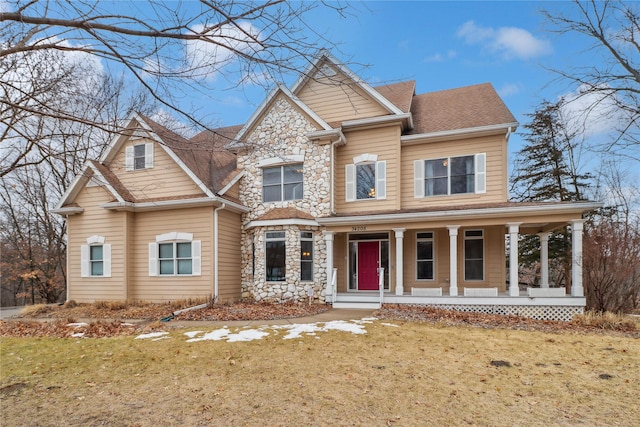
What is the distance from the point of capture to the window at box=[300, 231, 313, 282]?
13703mm

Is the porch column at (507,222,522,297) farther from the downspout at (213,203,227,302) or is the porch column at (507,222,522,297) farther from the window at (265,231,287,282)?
the downspout at (213,203,227,302)

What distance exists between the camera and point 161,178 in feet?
47.8

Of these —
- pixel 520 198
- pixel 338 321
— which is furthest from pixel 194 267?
pixel 520 198

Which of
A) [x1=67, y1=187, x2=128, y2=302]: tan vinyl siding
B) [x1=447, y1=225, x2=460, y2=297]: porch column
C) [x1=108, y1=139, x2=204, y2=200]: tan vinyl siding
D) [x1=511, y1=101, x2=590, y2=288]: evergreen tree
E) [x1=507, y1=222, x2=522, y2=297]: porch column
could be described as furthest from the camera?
[x1=511, y1=101, x2=590, y2=288]: evergreen tree

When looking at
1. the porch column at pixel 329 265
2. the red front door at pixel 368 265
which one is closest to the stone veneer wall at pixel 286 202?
the porch column at pixel 329 265

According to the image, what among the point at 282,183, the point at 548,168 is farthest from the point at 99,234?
the point at 548,168

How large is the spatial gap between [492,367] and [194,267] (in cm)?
1105

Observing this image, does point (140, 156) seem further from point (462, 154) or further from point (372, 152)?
point (462, 154)

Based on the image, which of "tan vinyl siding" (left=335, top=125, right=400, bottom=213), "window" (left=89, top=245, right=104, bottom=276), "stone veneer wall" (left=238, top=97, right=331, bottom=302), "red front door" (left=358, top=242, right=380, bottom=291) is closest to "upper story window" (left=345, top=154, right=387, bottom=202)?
"tan vinyl siding" (left=335, top=125, right=400, bottom=213)

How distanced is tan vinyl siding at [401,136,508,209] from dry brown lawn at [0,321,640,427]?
6177mm

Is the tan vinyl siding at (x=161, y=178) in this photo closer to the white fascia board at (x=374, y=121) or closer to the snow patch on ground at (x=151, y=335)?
the snow patch on ground at (x=151, y=335)

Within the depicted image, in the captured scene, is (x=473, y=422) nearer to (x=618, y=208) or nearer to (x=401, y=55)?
(x=401, y=55)

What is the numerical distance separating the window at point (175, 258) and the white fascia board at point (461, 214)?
5497 millimetres

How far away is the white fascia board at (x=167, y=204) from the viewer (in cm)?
1332
